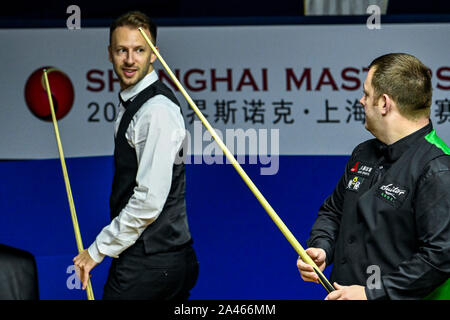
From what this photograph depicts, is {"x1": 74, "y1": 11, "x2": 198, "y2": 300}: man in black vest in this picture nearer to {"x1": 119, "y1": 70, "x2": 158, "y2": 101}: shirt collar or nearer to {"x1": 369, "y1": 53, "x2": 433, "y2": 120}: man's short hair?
{"x1": 119, "y1": 70, "x2": 158, "y2": 101}: shirt collar

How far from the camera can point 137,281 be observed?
2500 millimetres

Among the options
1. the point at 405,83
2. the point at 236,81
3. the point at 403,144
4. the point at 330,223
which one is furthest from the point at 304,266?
the point at 236,81

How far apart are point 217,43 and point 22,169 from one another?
118 centimetres

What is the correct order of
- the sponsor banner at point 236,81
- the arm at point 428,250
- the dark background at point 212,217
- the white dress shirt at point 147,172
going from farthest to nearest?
the dark background at point 212,217, the sponsor banner at point 236,81, the white dress shirt at point 147,172, the arm at point 428,250

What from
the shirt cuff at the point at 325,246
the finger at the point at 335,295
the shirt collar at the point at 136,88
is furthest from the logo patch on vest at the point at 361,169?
the shirt collar at the point at 136,88

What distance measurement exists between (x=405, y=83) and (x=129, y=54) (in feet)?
3.32

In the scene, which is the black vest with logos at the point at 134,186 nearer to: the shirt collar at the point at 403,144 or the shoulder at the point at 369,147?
the shoulder at the point at 369,147

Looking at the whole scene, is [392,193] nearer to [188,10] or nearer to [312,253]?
[312,253]

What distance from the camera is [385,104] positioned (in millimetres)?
2004

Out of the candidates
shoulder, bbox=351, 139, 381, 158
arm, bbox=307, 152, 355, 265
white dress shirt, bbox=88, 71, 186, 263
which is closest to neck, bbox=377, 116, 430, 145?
shoulder, bbox=351, 139, 381, 158

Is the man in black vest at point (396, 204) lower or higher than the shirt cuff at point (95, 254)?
higher

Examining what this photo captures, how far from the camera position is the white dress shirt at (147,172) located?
Answer: 2.41 meters

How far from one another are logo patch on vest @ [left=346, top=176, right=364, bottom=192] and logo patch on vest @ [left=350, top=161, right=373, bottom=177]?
0.05ft
